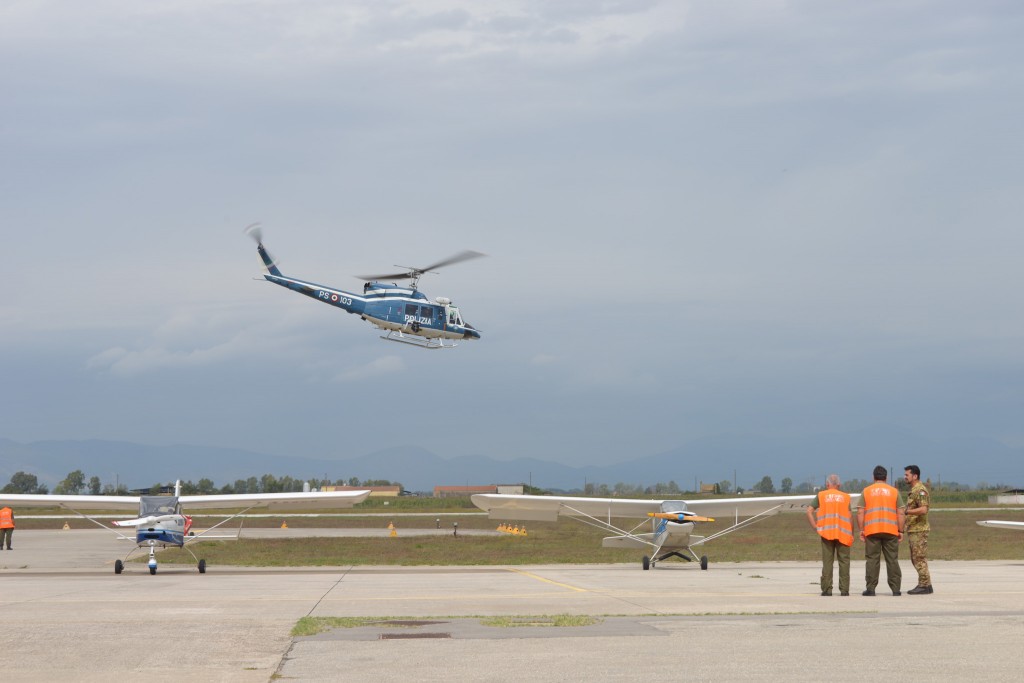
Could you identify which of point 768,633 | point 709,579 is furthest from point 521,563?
point 768,633

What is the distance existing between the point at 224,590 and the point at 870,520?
396 inches

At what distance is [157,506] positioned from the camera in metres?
26.0

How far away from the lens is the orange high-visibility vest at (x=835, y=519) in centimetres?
1577

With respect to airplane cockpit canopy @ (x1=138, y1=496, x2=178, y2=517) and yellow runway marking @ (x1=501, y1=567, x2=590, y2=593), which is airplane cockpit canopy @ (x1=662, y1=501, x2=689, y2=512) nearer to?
yellow runway marking @ (x1=501, y1=567, x2=590, y2=593)

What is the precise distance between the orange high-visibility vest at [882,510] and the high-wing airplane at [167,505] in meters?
11.2

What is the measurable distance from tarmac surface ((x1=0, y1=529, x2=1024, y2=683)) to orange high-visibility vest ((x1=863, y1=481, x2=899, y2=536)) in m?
0.93

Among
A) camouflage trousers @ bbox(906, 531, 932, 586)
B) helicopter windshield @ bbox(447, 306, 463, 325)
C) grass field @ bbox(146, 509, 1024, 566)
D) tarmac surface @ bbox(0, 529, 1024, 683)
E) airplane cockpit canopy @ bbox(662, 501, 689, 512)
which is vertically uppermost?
helicopter windshield @ bbox(447, 306, 463, 325)

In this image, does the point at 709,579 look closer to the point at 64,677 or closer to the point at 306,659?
the point at 306,659

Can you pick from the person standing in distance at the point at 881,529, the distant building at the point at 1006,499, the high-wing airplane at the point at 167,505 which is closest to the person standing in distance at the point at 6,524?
the high-wing airplane at the point at 167,505

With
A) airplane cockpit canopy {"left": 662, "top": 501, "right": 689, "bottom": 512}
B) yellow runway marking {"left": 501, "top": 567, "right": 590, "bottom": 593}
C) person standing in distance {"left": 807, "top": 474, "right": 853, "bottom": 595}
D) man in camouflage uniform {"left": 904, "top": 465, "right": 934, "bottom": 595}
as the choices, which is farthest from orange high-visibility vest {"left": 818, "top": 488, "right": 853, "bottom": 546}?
airplane cockpit canopy {"left": 662, "top": 501, "right": 689, "bottom": 512}

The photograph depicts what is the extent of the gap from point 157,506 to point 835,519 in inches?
638

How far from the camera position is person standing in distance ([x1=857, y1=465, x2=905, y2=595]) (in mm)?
15430

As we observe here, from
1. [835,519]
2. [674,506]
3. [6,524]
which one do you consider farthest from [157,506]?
[835,519]

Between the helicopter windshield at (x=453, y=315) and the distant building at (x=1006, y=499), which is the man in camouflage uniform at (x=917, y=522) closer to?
the helicopter windshield at (x=453, y=315)
